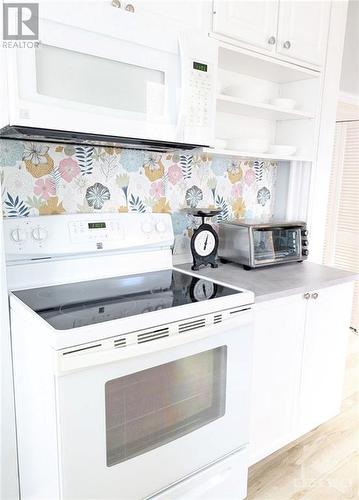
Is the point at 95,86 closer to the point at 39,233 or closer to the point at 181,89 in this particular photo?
the point at 181,89

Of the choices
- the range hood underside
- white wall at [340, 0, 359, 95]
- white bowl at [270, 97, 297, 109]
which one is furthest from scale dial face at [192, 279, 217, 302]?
white wall at [340, 0, 359, 95]

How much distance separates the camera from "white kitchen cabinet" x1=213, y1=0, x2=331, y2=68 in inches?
65.9

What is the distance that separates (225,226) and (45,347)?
3.92ft

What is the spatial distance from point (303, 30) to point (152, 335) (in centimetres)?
167

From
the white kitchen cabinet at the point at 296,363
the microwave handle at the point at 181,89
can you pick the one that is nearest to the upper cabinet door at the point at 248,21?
the microwave handle at the point at 181,89

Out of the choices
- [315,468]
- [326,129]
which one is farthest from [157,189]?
[315,468]

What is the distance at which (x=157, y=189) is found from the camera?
1944mm

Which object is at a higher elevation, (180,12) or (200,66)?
(180,12)

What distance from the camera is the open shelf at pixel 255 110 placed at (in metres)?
1.84

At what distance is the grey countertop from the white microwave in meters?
0.60

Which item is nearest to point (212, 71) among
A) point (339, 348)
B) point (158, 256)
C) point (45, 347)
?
point (158, 256)

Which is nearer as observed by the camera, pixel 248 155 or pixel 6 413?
pixel 6 413

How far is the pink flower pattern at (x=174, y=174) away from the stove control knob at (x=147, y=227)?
12.0 inches

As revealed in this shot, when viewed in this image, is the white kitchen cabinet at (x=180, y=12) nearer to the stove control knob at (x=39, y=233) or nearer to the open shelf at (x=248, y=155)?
the open shelf at (x=248, y=155)
